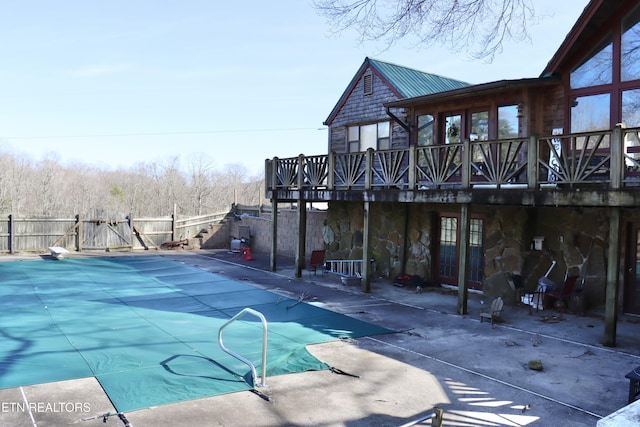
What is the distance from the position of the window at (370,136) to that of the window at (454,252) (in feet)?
11.3

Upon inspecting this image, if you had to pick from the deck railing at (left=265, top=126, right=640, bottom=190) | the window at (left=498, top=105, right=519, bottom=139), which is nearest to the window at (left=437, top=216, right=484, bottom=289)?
the deck railing at (left=265, top=126, right=640, bottom=190)

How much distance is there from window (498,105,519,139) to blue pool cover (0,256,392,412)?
6.43m

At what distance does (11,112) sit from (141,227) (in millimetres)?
28202

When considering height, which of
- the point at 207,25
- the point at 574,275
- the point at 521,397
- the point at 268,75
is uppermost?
the point at 268,75

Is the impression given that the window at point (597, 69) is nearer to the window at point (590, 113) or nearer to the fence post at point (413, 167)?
the window at point (590, 113)

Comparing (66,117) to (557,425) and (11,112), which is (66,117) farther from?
(557,425)

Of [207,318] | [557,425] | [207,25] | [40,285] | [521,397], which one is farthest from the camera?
[207,25]

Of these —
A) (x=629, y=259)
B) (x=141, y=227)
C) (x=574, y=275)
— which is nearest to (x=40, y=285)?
(x=141, y=227)

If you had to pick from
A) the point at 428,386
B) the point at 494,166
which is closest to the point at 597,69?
the point at 494,166

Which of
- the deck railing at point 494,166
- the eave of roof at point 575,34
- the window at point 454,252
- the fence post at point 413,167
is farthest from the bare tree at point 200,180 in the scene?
the eave of roof at point 575,34

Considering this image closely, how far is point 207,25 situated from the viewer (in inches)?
745

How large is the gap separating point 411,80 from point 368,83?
1.47 m

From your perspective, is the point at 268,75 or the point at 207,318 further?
the point at 268,75

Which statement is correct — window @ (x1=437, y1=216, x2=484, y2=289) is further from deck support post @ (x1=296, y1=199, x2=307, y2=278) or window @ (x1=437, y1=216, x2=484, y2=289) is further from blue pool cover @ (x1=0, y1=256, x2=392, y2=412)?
blue pool cover @ (x1=0, y1=256, x2=392, y2=412)
